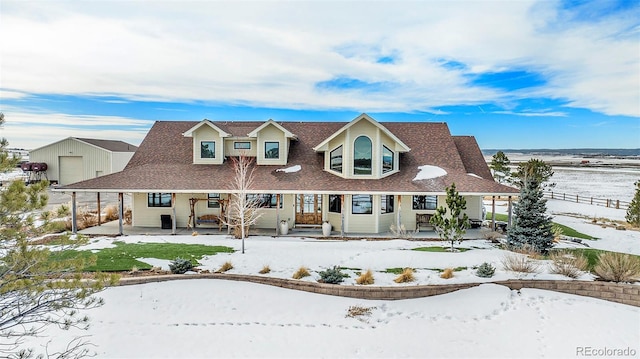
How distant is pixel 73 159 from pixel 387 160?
3624 centimetres

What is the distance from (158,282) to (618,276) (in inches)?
555

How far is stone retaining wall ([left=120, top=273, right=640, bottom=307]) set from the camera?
35.1ft

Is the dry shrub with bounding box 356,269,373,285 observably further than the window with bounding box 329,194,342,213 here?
No

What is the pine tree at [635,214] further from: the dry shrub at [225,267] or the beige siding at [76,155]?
the beige siding at [76,155]

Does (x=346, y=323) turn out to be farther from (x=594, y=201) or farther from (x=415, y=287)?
(x=594, y=201)

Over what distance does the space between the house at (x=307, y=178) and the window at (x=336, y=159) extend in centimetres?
5

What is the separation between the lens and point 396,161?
65.7 ft

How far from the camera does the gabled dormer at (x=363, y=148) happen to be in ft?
62.6

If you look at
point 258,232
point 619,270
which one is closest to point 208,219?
point 258,232

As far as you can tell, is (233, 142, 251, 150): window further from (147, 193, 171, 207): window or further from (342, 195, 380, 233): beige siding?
(342, 195, 380, 233): beige siding

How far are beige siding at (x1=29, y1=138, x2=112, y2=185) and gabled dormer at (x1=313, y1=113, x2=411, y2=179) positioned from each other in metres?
29.9

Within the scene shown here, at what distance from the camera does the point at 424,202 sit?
19.7 meters

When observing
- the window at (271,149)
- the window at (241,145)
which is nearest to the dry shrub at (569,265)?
the window at (271,149)

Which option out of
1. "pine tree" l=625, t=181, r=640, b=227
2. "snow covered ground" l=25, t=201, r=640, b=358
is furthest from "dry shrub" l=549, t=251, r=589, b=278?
"pine tree" l=625, t=181, r=640, b=227
